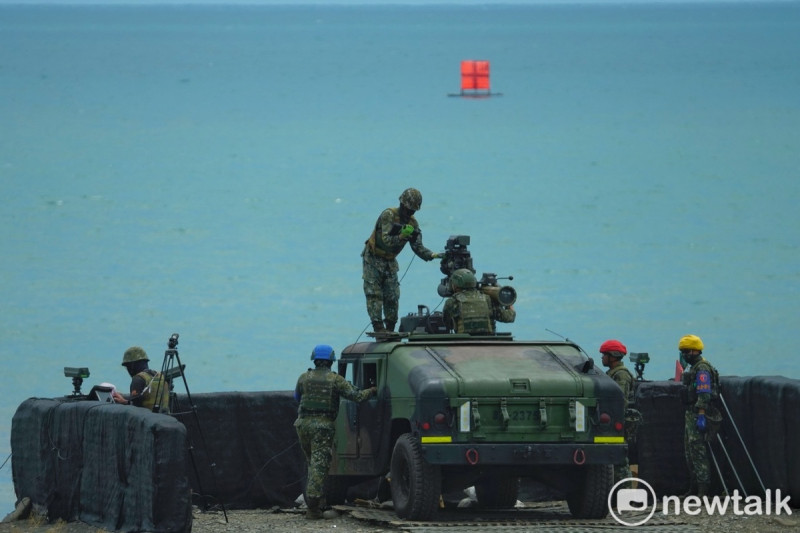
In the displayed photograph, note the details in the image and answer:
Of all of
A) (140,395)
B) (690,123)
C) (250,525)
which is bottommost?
(250,525)

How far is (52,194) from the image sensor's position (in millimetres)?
111875

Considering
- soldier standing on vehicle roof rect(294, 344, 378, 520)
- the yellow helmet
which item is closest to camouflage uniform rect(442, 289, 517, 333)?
soldier standing on vehicle roof rect(294, 344, 378, 520)

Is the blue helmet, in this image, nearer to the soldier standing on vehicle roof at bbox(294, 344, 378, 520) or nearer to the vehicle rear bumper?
the soldier standing on vehicle roof at bbox(294, 344, 378, 520)

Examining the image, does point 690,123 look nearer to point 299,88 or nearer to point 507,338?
point 299,88

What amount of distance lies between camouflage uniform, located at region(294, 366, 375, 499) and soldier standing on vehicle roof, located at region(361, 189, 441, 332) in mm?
2134

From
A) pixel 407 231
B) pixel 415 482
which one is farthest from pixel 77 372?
pixel 415 482

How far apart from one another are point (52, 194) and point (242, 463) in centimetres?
8914

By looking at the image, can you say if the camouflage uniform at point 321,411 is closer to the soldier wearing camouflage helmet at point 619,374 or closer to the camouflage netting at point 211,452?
the camouflage netting at point 211,452

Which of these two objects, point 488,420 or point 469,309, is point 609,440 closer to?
point 488,420

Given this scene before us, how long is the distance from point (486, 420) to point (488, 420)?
3 cm

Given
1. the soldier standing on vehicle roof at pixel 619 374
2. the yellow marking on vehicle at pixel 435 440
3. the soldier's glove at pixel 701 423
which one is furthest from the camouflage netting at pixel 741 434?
the yellow marking on vehicle at pixel 435 440

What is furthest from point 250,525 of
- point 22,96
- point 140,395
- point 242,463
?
point 22,96

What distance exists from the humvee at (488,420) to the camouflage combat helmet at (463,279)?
35.3 inches

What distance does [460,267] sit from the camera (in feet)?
75.1
